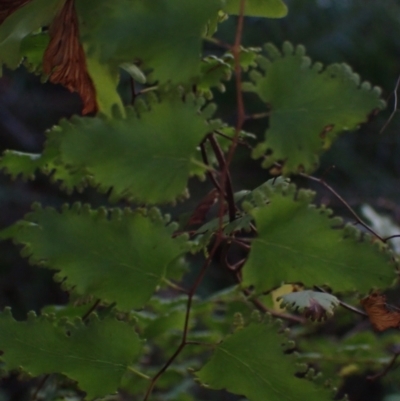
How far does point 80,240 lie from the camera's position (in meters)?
0.40

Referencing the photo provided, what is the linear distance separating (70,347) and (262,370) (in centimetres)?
12

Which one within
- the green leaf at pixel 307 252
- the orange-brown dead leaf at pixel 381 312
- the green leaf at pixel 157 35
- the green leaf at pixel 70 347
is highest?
the green leaf at pixel 157 35

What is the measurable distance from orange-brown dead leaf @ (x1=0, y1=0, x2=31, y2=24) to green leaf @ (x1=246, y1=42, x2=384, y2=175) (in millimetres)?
170

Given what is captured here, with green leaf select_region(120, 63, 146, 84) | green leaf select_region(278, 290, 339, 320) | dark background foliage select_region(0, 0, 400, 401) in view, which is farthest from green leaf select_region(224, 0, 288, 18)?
dark background foliage select_region(0, 0, 400, 401)

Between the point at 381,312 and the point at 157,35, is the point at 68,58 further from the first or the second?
the point at 381,312

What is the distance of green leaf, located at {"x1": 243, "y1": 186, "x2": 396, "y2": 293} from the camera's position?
38 centimetres

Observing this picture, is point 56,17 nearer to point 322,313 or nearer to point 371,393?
point 322,313

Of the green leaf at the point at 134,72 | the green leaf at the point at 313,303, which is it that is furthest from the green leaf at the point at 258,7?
the green leaf at the point at 313,303

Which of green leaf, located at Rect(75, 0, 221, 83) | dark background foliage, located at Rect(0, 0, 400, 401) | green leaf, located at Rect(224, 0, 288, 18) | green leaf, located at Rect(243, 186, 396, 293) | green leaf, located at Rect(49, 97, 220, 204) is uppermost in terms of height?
green leaf, located at Rect(75, 0, 221, 83)

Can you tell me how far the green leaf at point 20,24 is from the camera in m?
0.43

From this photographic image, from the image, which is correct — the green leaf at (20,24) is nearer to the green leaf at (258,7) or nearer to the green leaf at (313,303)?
the green leaf at (258,7)

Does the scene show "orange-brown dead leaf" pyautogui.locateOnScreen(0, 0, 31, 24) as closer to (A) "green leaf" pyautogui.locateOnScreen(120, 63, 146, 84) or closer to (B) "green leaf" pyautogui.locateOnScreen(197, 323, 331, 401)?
(A) "green leaf" pyautogui.locateOnScreen(120, 63, 146, 84)

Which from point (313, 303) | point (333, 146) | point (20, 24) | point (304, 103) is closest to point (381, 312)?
point (313, 303)

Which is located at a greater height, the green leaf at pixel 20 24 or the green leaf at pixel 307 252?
the green leaf at pixel 20 24
